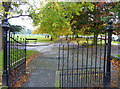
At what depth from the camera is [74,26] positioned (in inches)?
747

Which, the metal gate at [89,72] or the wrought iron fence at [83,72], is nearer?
the metal gate at [89,72]

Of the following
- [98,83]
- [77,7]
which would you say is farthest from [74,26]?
[98,83]

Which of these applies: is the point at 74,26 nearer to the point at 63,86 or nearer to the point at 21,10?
the point at 21,10

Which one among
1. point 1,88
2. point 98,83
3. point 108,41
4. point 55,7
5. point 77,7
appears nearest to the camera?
point 1,88

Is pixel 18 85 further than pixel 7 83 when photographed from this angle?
Yes

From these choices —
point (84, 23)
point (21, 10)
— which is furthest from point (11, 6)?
point (84, 23)

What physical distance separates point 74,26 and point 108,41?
15.3 meters

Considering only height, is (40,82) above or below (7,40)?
below

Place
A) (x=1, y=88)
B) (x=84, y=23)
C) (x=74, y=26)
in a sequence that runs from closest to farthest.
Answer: (x=1, y=88), (x=84, y=23), (x=74, y=26)

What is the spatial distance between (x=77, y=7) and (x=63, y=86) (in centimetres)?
745

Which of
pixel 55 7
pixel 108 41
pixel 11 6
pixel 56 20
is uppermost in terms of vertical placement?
pixel 11 6

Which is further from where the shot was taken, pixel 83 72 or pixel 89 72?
pixel 83 72

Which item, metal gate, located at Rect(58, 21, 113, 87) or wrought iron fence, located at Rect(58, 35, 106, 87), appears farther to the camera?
wrought iron fence, located at Rect(58, 35, 106, 87)

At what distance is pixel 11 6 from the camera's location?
12484 mm
